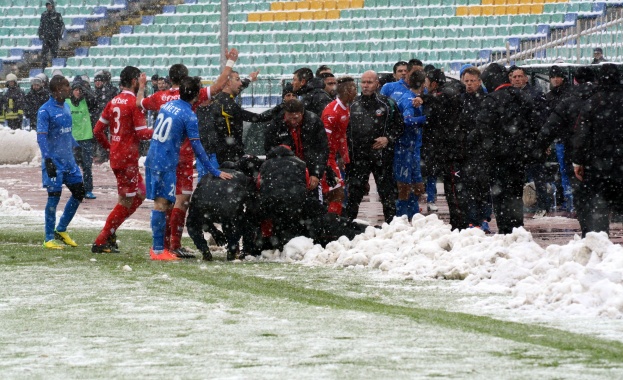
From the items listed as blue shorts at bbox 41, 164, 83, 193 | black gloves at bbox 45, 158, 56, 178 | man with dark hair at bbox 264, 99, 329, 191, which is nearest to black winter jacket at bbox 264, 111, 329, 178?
man with dark hair at bbox 264, 99, 329, 191

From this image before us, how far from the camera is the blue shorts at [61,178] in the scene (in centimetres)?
1366

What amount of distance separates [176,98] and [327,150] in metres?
1.63

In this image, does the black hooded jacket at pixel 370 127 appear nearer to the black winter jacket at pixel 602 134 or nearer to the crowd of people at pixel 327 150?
the crowd of people at pixel 327 150

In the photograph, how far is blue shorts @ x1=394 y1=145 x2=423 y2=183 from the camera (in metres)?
14.9

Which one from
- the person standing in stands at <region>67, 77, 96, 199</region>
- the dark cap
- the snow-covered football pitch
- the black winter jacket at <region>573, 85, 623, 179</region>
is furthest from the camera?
the person standing in stands at <region>67, 77, 96, 199</region>

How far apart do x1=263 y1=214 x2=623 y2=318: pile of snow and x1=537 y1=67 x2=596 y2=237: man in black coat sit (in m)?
0.27

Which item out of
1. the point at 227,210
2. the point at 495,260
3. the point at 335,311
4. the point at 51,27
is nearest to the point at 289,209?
the point at 227,210

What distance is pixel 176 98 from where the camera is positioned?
1275 centimetres

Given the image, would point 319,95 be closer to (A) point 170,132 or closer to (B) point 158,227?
(A) point 170,132

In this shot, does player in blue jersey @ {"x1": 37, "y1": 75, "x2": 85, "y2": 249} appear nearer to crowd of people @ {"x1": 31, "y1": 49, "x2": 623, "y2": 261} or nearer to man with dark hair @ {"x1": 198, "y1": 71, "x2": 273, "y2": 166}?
crowd of people @ {"x1": 31, "y1": 49, "x2": 623, "y2": 261}

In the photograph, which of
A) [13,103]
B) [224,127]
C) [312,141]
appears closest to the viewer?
[312,141]

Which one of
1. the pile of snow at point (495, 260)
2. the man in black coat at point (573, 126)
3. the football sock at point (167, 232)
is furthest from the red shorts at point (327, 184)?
the man in black coat at point (573, 126)

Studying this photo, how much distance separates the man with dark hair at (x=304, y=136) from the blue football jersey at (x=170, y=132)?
1.23 metres

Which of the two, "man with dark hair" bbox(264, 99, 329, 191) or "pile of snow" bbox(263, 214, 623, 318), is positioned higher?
"man with dark hair" bbox(264, 99, 329, 191)
